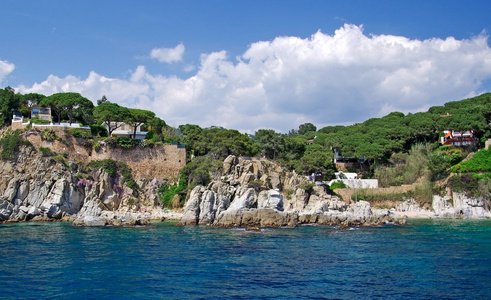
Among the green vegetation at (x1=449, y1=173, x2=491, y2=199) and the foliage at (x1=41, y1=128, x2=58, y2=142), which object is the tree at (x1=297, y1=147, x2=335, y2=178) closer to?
the green vegetation at (x1=449, y1=173, x2=491, y2=199)

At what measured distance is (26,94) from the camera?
5100 centimetres

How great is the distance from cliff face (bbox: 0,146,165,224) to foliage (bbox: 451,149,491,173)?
111ft

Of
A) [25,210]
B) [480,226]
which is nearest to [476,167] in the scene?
[480,226]

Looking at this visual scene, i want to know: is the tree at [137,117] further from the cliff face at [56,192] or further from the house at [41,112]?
the house at [41,112]

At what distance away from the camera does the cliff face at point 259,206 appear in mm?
35281

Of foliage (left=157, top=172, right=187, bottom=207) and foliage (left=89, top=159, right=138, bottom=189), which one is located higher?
foliage (left=89, top=159, right=138, bottom=189)

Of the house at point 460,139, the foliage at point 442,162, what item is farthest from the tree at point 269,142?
the house at point 460,139

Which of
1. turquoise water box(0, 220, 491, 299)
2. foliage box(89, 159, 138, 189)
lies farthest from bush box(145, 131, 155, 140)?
turquoise water box(0, 220, 491, 299)

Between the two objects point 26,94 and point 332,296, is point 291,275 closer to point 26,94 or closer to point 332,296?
point 332,296

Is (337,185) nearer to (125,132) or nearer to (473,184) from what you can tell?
(473,184)

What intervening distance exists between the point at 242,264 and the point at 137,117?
1272 inches

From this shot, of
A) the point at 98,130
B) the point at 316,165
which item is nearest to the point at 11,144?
the point at 98,130

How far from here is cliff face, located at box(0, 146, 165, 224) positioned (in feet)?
126

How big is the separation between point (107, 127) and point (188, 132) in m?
11.7
